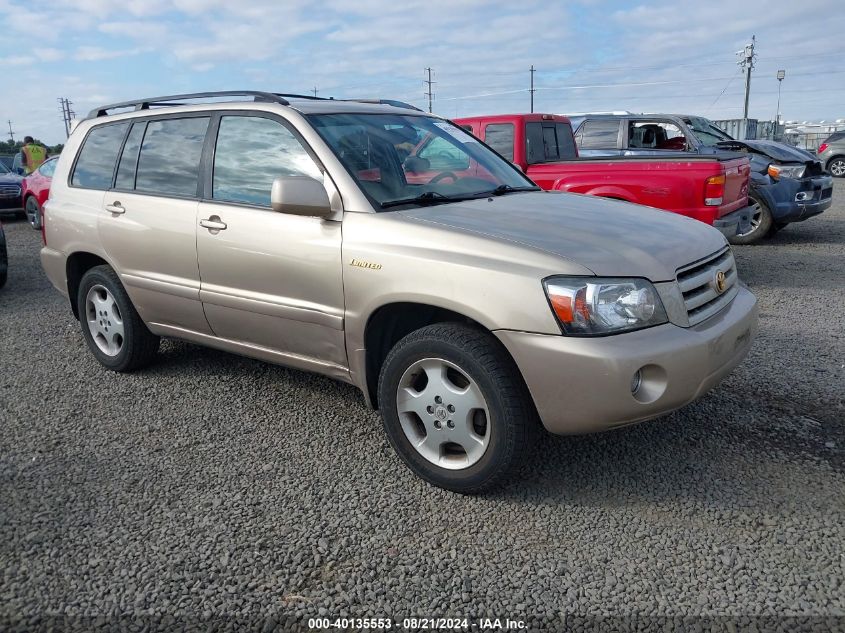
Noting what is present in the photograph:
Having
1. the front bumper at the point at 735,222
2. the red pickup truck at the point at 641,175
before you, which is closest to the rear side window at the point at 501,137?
the red pickup truck at the point at 641,175

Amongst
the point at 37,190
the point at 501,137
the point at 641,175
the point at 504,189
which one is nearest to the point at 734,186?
the point at 641,175

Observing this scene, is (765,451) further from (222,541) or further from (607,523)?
(222,541)

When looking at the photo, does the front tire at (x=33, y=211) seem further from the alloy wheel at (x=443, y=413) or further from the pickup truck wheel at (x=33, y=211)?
the alloy wheel at (x=443, y=413)

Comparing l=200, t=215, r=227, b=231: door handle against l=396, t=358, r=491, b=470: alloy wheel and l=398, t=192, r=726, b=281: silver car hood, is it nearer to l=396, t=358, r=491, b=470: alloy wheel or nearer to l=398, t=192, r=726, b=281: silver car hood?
l=398, t=192, r=726, b=281: silver car hood

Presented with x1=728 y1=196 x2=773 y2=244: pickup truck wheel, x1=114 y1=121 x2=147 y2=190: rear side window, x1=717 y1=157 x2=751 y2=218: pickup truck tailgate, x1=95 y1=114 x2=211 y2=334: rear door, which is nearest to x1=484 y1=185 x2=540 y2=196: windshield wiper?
x1=95 y1=114 x2=211 y2=334: rear door

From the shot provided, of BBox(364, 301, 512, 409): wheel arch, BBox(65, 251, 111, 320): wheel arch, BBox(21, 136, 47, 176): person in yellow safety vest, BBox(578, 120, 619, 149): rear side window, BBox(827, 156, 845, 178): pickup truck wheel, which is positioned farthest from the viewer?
BBox(827, 156, 845, 178): pickup truck wheel

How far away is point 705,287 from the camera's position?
327 centimetres

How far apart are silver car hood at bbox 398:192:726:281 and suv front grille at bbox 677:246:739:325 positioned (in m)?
0.05

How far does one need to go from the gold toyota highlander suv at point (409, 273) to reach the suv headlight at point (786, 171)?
281 inches

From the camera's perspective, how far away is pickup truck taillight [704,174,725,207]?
7094 millimetres

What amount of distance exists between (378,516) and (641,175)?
5.54 m

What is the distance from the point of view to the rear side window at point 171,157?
420 centimetres

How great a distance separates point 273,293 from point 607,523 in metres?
1.99

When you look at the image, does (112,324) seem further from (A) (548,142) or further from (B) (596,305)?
(A) (548,142)
